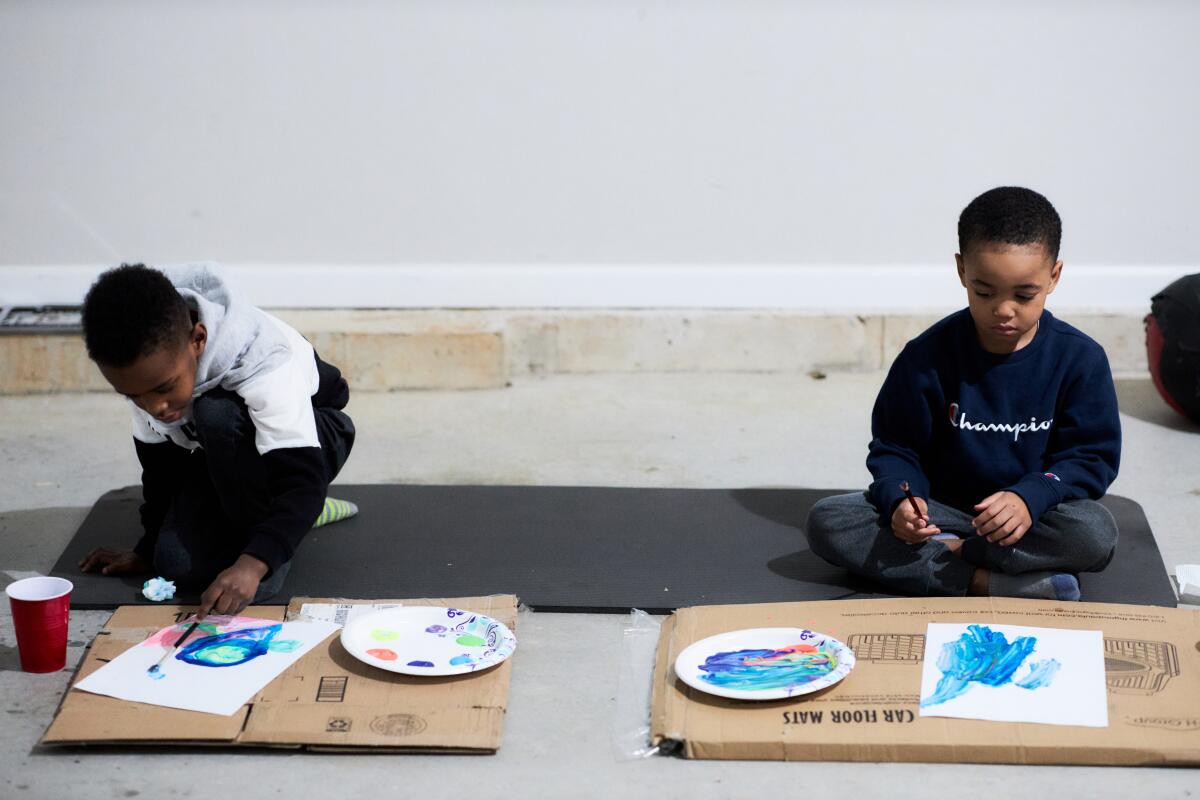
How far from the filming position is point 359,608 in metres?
2.77

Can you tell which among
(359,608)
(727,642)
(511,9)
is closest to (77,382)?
(511,9)

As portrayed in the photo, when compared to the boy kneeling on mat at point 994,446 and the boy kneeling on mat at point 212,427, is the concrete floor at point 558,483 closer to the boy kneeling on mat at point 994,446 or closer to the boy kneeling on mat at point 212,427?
the boy kneeling on mat at point 212,427

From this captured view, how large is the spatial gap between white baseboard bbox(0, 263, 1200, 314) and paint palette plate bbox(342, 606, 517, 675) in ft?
7.46

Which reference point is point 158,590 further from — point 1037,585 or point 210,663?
point 1037,585

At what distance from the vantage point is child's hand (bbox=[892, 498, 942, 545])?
2.74m

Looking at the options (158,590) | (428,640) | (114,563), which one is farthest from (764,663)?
(114,563)

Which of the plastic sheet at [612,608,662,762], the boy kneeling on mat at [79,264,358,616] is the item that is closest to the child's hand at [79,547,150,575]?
the boy kneeling on mat at [79,264,358,616]

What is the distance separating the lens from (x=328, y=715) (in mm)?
2346

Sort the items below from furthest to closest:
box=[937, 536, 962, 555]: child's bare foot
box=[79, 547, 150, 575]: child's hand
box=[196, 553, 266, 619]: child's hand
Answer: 1. box=[79, 547, 150, 575]: child's hand
2. box=[937, 536, 962, 555]: child's bare foot
3. box=[196, 553, 266, 619]: child's hand

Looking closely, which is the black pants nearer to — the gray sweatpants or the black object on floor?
the black object on floor

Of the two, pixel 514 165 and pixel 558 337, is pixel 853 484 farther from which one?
pixel 514 165

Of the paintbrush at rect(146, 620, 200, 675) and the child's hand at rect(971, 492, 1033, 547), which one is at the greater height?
the child's hand at rect(971, 492, 1033, 547)

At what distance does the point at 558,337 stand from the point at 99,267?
162 centimetres

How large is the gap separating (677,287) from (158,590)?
8.23 ft
